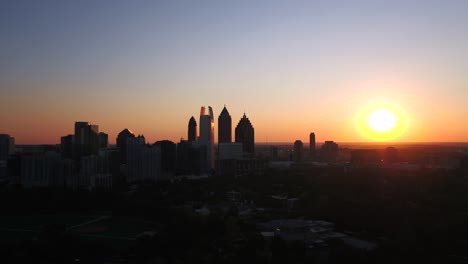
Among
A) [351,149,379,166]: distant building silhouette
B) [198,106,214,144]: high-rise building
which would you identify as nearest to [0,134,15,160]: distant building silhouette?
[198,106,214,144]: high-rise building

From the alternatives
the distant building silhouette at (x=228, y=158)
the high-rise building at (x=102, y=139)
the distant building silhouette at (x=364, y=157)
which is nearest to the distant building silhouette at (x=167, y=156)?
the distant building silhouette at (x=228, y=158)

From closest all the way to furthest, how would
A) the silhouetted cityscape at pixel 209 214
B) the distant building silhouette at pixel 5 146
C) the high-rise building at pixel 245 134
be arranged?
the silhouetted cityscape at pixel 209 214 < the distant building silhouette at pixel 5 146 < the high-rise building at pixel 245 134

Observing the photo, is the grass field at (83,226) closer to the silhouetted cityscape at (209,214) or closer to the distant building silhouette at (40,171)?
the silhouetted cityscape at (209,214)

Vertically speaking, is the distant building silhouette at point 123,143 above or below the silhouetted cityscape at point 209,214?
above

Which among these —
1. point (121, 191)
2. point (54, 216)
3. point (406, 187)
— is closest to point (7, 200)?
point (54, 216)

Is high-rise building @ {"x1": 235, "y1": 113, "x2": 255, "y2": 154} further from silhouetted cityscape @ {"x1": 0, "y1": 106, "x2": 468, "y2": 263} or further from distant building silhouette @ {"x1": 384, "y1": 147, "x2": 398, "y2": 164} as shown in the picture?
distant building silhouette @ {"x1": 384, "y1": 147, "x2": 398, "y2": 164}

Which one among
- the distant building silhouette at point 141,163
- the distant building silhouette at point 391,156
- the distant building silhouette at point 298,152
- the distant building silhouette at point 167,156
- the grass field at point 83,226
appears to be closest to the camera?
the grass field at point 83,226

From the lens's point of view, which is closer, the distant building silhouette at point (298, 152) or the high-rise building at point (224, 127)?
the distant building silhouette at point (298, 152)

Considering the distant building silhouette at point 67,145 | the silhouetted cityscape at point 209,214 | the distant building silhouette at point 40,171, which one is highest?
the distant building silhouette at point 67,145
